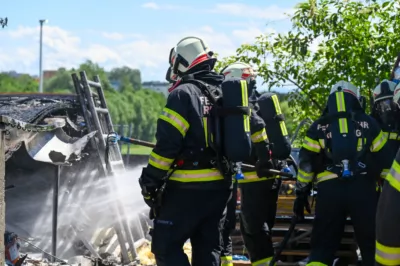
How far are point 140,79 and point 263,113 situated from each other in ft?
234

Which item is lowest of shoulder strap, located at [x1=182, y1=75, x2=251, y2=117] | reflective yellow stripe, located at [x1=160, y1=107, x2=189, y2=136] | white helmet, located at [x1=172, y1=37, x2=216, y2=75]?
reflective yellow stripe, located at [x1=160, y1=107, x2=189, y2=136]

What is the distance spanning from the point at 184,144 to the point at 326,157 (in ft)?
5.51

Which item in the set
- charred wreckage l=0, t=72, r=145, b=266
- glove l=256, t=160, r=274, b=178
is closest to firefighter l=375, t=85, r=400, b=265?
glove l=256, t=160, r=274, b=178

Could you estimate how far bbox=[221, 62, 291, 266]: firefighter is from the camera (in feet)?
23.9

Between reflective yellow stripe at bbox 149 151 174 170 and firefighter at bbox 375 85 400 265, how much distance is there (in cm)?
240

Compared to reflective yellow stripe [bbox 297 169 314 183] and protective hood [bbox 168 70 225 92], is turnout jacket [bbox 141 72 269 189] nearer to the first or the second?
protective hood [bbox 168 70 225 92]

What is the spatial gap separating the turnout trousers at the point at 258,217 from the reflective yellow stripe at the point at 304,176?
0.35m

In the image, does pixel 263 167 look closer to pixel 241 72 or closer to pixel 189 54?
pixel 241 72

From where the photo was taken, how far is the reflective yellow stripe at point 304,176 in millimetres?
7003

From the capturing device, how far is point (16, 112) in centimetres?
967

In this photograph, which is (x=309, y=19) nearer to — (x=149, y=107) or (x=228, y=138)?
(x=228, y=138)

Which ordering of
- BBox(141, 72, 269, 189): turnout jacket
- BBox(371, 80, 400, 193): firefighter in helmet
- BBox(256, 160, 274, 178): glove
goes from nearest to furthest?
BBox(141, 72, 269, 189): turnout jacket
BBox(256, 160, 274, 178): glove
BBox(371, 80, 400, 193): firefighter in helmet

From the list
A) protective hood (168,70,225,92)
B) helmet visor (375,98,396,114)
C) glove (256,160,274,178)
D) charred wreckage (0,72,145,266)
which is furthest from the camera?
charred wreckage (0,72,145,266)

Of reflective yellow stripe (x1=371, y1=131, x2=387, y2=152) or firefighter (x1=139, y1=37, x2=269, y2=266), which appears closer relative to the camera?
firefighter (x1=139, y1=37, x2=269, y2=266)
